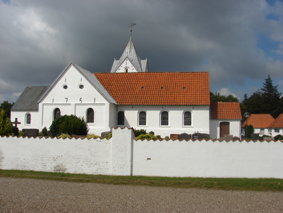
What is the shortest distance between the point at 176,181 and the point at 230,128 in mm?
16013

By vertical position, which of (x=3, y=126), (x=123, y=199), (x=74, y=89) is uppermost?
(x=74, y=89)

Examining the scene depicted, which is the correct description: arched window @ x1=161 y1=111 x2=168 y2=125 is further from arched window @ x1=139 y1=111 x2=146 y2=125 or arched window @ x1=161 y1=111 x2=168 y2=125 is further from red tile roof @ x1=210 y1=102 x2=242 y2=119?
red tile roof @ x1=210 y1=102 x2=242 y2=119

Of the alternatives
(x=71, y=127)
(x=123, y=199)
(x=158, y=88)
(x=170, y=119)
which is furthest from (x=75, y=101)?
(x=123, y=199)

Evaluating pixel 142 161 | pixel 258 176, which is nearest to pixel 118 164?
pixel 142 161

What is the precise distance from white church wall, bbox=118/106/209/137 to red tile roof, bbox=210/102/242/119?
1758 mm

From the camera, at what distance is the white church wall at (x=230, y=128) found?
2403 cm

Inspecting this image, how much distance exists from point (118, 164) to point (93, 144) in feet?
4.80

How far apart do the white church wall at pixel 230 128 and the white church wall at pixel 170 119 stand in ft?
4.13

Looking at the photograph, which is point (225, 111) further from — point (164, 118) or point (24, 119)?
point (24, 119)

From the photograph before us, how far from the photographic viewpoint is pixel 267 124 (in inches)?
2005

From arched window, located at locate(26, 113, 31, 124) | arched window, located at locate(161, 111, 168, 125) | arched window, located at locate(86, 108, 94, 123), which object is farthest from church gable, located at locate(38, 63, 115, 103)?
arched window, located at locate(26, 113, 31, 124)

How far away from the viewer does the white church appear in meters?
23.0

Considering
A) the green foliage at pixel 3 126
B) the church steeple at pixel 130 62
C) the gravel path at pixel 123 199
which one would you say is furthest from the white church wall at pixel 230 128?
the church steeple at pixel 130 62

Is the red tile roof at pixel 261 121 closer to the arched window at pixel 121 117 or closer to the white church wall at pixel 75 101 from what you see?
the arched window at pixel 121 117
